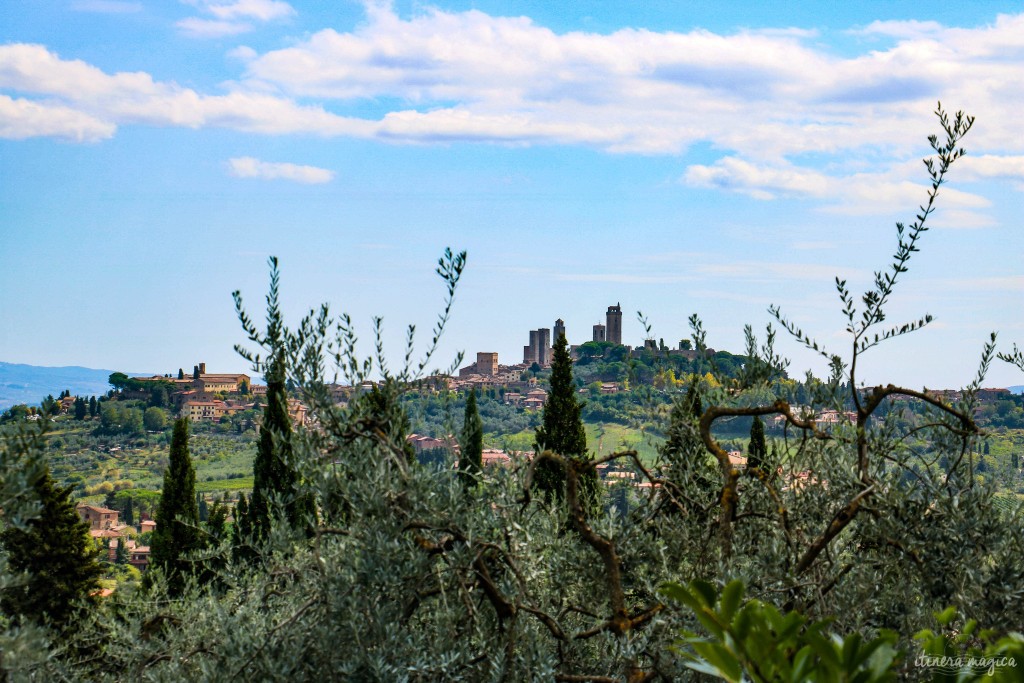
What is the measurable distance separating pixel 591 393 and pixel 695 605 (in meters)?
132

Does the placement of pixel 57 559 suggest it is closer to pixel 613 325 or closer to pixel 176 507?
pixel 176 507

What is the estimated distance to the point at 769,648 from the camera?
6.02 ft

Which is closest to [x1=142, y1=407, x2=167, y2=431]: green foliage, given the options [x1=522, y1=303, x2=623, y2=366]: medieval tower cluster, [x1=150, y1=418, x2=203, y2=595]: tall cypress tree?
[x1=522, y1=303, x2=623, y2=366]: medieval tower cluster

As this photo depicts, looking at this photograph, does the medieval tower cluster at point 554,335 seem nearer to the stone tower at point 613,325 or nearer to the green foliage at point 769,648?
the stone tower at point 613,325

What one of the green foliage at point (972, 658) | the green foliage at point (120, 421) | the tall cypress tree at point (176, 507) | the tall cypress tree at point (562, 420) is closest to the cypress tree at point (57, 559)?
the tall cypress tree at point (176, 507)

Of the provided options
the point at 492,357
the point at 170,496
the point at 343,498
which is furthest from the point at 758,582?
the point at 492,357

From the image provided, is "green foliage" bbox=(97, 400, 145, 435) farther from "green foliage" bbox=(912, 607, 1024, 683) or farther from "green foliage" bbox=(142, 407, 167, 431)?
"green foliage" bbox=(912, 607, 1024, 683)

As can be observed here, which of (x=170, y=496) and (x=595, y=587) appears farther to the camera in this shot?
(x=170, y=496)

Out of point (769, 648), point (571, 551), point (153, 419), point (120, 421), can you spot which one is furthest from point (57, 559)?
point (153, 419)

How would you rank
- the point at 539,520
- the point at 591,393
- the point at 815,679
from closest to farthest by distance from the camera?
1. the point at 815,679
2. the point at 539,520
3. the point at 591,393

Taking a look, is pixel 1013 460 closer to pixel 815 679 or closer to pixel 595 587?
pixel 595 587

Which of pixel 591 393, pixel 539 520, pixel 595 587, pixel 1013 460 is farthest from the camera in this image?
pixel 591 393

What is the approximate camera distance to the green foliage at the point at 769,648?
69.4 inches

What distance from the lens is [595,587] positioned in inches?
180
